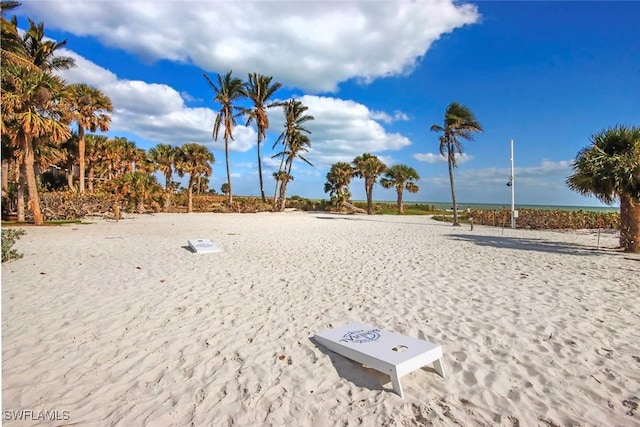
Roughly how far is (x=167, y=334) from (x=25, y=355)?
1393 mm

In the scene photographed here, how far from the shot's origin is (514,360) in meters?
3.59

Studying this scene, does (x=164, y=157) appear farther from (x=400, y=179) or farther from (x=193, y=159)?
(x=400, y=179)

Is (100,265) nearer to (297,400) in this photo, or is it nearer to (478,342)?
(297,400)

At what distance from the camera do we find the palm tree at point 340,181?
39.0 m

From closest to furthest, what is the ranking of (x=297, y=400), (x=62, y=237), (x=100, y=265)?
(x=297, y=400), (x=100, y=265), (x=62, y=237)

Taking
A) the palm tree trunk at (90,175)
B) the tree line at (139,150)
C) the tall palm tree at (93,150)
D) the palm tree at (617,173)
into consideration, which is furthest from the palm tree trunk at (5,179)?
the palm tree at (617,173)

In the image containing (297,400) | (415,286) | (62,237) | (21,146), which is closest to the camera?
(297,400)

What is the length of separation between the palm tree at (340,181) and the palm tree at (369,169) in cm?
202

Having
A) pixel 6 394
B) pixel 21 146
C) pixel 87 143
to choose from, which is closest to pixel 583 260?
pixel 6 394

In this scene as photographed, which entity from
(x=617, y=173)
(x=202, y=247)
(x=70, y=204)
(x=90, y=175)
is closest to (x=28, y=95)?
(x=70, y=204)

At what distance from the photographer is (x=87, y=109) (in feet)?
83.4

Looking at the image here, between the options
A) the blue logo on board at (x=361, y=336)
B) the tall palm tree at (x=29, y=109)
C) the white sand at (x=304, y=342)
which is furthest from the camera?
the tall palm tree at (x=29, y=109)

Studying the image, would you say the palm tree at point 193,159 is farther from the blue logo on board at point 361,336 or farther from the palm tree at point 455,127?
the blue logo on board at point 361,336

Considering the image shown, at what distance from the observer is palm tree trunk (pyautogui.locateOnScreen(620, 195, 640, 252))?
10570 millimetres
